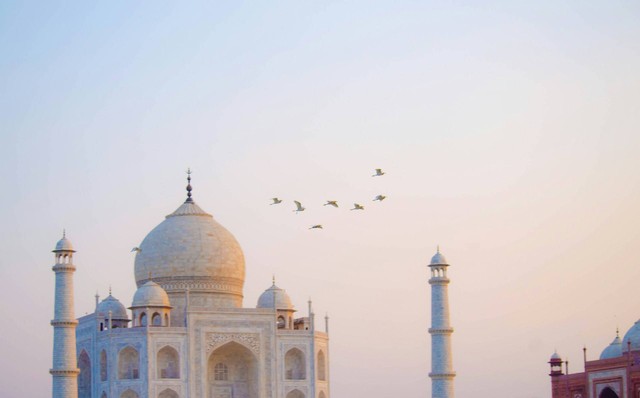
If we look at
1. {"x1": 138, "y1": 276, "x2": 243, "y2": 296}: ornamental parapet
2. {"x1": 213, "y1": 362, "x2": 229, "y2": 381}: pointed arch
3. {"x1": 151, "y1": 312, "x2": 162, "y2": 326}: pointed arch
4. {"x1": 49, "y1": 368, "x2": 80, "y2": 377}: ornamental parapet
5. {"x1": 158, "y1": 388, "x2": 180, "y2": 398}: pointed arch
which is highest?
{"x1": 138, "y1": 276, "x2": 243, "y2": 296}: ornamental parapet

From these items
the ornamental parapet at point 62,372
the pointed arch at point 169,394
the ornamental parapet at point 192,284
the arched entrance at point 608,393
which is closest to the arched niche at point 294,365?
the ornamental parapet at point 192,284

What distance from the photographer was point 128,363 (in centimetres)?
5234

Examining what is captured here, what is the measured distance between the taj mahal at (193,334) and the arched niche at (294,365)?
0.04 meters

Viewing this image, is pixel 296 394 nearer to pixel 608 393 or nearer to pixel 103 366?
pixel 103 366

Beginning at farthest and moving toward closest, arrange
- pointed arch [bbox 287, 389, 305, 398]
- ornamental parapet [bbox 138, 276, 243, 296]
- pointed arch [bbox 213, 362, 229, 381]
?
ornamental parapet [bbox 138, 276, 243, 296] < pointed arch [bbox 213, 362, 229, 381] < pointed arch [bbox 287, 389, 305, 398]

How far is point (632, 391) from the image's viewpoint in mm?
50969

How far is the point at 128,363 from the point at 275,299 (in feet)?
20.4

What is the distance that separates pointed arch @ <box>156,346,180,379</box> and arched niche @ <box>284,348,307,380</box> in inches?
168

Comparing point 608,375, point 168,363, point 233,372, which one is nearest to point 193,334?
point 168,363

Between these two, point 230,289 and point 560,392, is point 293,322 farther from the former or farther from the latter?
point 560,392

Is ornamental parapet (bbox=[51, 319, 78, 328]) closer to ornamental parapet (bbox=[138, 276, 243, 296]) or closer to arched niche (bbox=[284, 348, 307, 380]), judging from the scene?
ornamental parapet (bbox=[138, 276, 243, 296])

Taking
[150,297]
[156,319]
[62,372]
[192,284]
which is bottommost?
[62,372]

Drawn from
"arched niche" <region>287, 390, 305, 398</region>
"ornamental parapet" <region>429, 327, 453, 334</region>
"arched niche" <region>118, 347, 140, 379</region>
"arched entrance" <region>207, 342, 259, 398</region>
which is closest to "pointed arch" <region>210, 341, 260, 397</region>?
"arched entrance" <region>207, 342, 259, 398</region>

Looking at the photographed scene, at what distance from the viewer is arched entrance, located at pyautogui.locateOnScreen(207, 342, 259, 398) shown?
175 feet
